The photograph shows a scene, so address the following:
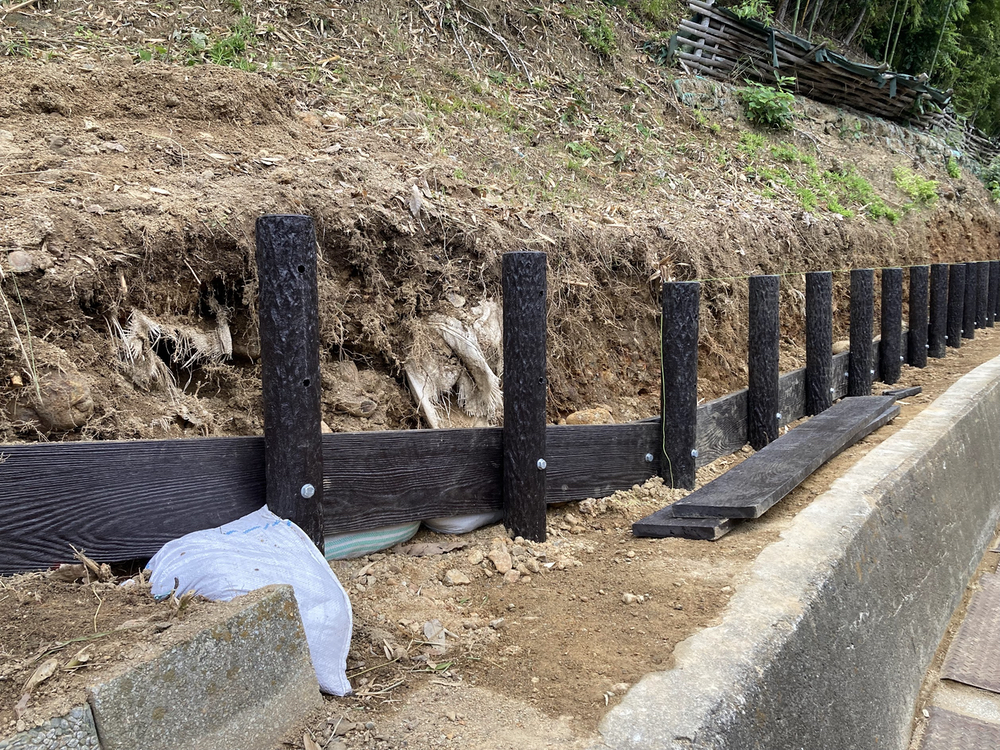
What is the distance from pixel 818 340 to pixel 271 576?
16.1 feet

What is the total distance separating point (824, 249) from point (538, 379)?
6281mm

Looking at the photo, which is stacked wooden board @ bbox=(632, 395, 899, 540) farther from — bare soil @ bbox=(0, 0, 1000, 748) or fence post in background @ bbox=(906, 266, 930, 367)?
fence post in background @ bbox=(906, 266, 930, 367)

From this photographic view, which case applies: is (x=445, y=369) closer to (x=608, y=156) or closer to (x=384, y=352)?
(x=384, y=352)

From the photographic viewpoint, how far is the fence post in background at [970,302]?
33.4ft

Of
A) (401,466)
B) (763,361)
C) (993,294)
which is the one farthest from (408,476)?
(993,294)

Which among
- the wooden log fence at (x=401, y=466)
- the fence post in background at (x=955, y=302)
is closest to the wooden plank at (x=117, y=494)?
the wooden log fence at (x=401, y=466)

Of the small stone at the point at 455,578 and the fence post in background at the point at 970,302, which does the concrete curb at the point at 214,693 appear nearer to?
the small stone at the point at 455,578

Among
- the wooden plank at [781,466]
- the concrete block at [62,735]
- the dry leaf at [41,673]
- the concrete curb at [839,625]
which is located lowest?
the concrete curb at [839,625]

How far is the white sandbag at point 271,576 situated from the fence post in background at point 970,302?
1040cm

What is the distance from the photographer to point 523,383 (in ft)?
10.6

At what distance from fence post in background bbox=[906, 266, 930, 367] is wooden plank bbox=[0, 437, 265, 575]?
7672 mm

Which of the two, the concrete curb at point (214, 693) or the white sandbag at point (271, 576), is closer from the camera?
the concrete curb at point (214, 693)

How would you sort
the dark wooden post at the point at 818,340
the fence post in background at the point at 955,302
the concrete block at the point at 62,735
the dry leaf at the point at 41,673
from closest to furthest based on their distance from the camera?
the concrete block at the point at 62,735 < the dry leaf at the point at 41,673 < the dark wooden post at the point at 818,340 < the fence post in background at the point at 955,302

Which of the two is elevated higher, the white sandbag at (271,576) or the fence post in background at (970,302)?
the fence post in background at (970,302)
